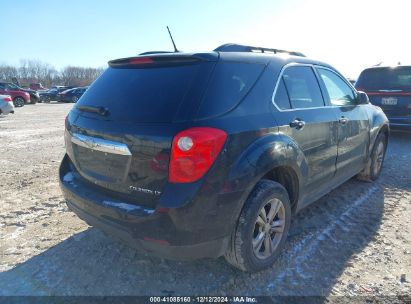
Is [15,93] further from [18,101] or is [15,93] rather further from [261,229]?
[261,229]

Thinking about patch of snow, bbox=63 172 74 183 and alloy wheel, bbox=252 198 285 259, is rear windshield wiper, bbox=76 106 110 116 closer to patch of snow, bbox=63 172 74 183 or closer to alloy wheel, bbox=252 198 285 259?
patch of snow, bbox=63 172 74 183

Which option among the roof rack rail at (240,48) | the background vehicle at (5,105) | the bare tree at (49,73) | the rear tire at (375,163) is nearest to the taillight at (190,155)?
the roof rack rail at (240,48)

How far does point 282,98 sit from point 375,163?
2.98 metres

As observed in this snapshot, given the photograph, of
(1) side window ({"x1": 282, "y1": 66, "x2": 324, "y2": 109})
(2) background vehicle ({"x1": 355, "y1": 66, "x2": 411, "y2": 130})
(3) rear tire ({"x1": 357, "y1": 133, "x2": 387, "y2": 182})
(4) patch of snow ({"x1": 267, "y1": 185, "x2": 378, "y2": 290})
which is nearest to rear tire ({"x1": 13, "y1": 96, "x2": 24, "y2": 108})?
(2) background vehicle ({"x1": 355, "y1": 66, "x2": 411, "y2": 130})

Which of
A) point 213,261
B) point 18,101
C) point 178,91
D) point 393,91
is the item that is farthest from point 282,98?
point 18,101

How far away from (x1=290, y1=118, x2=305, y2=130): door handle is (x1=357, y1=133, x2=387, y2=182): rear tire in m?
2.48

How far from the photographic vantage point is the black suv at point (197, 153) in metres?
2.17

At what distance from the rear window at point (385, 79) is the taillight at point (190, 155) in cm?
727

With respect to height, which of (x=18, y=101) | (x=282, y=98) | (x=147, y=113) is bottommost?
(x=18, y=101)

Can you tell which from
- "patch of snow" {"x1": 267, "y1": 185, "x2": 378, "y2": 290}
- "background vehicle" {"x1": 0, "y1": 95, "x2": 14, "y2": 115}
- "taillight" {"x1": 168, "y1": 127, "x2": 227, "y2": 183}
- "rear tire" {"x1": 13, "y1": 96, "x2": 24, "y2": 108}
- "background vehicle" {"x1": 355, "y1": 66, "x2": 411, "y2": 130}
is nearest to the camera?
"taillight" {"x1": 168, "y1": 127, "x2": 227, "y2": 183}

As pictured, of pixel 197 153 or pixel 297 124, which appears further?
pixel 297 124

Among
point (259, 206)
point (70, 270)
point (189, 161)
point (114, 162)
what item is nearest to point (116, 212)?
point (114, 162)

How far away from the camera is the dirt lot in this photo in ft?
8.54

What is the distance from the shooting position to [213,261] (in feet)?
9.62
